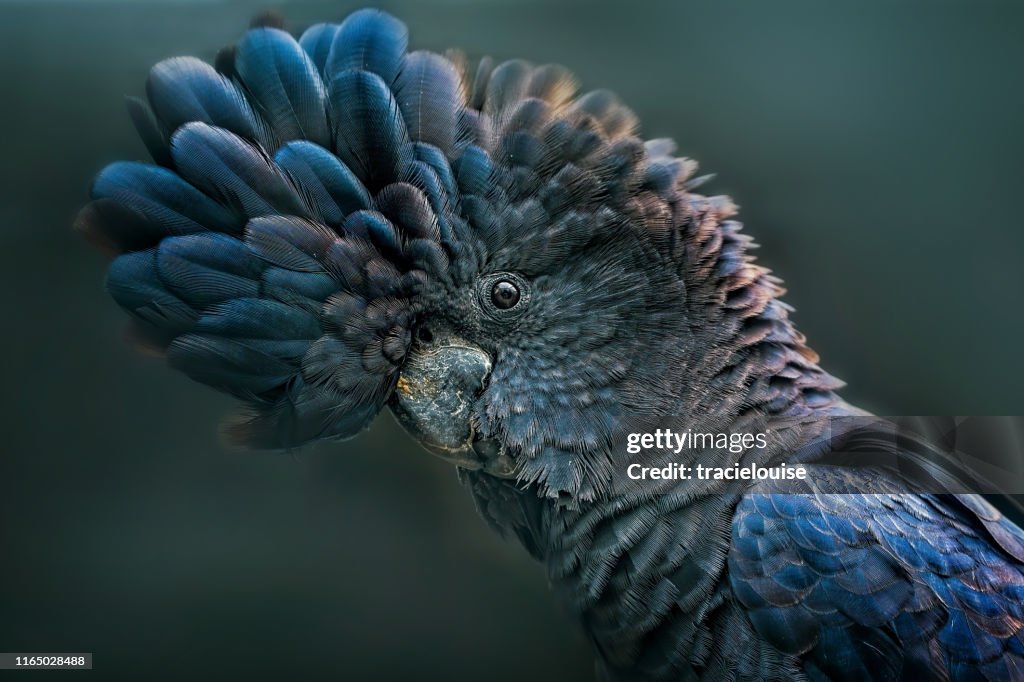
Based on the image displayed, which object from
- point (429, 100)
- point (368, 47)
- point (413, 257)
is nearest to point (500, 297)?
point (413, 257)

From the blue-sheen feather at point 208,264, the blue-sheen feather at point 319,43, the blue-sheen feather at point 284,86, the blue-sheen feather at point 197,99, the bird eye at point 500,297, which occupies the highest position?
the blue-sheen feather at point 319,43

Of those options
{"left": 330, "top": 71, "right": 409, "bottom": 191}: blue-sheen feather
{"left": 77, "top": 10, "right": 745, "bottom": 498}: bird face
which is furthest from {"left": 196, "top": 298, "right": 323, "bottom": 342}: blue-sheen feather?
{"left": 330, "top": 71, "right": 409, "bottom": 191}: blue-sheen feather

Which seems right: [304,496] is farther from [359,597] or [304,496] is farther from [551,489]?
[551,489]

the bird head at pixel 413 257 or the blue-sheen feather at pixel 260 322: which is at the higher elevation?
the bird head at pixel 413 257

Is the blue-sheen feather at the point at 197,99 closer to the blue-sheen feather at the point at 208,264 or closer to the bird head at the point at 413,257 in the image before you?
the bird head at the point at 413,257

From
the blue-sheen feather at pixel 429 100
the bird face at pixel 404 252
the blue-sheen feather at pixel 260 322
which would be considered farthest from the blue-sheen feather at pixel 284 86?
the blue-sheen feather at pixel 260 322

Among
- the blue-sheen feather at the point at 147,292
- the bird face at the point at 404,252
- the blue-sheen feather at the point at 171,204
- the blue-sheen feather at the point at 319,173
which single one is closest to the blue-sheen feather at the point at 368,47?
the bird face at the point at 404,252

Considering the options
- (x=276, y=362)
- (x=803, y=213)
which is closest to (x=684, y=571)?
(x=276, y=362)
